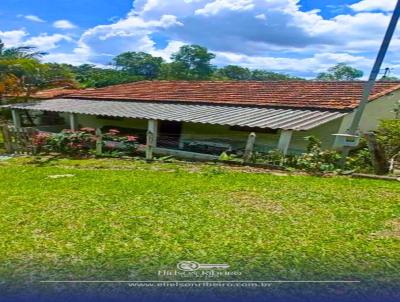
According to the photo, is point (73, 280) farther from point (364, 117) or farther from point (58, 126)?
point (58, 126)

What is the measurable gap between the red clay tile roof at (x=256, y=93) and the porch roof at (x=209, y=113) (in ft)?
2.05

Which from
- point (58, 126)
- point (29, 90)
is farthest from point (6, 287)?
point (29, 90)

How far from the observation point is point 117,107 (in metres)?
17.1

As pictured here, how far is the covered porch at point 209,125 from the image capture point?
37.3 ft

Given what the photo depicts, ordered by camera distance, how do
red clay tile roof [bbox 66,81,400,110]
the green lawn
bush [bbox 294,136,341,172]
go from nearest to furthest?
the green lawn
bush [bbox 294,136,341,172]
red clay tile roof [bbox 66,81,400,110]

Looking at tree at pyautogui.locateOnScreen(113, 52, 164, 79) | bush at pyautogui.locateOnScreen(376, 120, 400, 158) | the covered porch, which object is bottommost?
tree at pyautogui.locateOnScreen(113, 52, 164, 79)

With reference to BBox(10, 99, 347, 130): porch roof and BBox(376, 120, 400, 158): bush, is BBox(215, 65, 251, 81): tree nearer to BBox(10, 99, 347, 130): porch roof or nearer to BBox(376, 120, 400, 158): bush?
BBox(10, 99, 347, 130): porch roof

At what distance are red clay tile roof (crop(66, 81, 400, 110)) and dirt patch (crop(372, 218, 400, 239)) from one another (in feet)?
27.9

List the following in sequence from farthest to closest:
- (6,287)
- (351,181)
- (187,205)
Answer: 1. (351,181)
2. (187,205)
3. (6,287)

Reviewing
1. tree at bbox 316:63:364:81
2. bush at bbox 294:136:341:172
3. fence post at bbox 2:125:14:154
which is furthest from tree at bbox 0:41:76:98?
tree at bbox 316:63:364:81

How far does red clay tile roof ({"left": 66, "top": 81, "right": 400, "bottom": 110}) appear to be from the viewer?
14.1 meters

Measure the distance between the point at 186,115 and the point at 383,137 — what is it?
686 cm

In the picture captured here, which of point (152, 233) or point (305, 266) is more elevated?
point (305, 266)

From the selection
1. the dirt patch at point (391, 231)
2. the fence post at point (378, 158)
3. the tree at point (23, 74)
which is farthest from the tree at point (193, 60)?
the dirt patch at point (391, 231)
